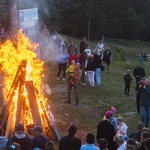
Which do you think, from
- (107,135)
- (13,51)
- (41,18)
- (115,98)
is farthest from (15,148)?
(41,18)

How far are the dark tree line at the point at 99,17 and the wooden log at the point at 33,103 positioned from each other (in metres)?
20.9

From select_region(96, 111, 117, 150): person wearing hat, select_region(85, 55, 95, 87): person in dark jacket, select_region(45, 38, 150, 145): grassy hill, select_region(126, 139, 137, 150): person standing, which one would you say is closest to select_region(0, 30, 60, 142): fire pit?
select_region(45, 38, 150, 145): grassy hill

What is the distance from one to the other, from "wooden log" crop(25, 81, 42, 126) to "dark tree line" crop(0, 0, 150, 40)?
2095cm

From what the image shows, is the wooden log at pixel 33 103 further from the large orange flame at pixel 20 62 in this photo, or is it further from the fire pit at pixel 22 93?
the large orange flame at pixel 20 62

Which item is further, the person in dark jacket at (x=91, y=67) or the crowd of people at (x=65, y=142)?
the person in dark jacket at (x=91, y=67)

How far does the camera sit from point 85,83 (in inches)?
831

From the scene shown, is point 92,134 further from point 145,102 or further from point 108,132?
point 145,102

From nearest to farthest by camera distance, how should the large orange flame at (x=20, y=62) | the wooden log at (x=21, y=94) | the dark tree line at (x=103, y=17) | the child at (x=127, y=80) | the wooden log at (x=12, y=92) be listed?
the wooden log at (x=21, y=94) < the wooden log at (x=12, y=92) < the large orange flame at (x=20, y=62) < the child at (x=127, y=80) < the dark tree line at (x=103, y=17)

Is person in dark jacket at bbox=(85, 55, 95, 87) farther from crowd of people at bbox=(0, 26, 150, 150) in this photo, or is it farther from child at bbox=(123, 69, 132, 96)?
child at bbox=(123, 69, 132, 96)

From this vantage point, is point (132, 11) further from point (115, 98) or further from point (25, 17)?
point (25, 17)

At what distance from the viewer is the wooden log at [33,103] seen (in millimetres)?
12000

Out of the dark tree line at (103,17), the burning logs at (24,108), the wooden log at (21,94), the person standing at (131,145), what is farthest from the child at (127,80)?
the dark tree line at (103,17)

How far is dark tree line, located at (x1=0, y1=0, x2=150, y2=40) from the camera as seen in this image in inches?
1566

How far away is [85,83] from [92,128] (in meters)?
5.98
